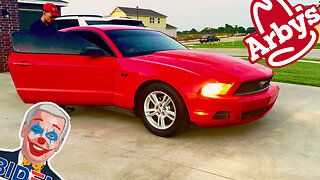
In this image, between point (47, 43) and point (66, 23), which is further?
point (66, 23)

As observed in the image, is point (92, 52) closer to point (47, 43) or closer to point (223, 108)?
point (47, 43)

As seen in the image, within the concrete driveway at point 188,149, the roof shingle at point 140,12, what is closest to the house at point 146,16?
the roof shingle at point 140,12

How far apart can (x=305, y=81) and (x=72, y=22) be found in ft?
23.8

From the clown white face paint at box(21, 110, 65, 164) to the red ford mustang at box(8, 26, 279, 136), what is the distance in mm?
1641

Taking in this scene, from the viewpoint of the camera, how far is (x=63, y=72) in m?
4.91

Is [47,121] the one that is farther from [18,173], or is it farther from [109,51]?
[109,51]

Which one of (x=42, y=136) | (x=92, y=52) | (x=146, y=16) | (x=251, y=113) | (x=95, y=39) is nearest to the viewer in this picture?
(x=42, y=136)

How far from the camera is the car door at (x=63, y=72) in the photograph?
4.77 metres

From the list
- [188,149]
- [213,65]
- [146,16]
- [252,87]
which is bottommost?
[188,149]

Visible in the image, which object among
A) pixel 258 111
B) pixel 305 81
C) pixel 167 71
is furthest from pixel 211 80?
pixel 305 81

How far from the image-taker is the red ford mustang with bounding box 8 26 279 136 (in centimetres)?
398

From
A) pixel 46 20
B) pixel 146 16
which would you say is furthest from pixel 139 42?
pixel 146 16

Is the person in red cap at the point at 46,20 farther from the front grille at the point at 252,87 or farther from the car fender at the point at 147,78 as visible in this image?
the front grille at the point at 252,87

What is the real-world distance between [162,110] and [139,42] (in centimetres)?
140
